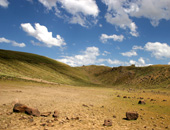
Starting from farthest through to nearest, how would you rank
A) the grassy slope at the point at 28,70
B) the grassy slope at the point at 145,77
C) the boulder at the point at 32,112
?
1. the grassy slope at the point at 145,77
2. the grassy slope at the point at 28,70
3. the boulder at the point at 32,112

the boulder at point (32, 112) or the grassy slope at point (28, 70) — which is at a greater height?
the grassy slope at point (28, 70)

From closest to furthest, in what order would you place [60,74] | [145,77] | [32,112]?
[32,112], [145,77], [60,74]

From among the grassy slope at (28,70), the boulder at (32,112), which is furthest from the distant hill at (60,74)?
the boulder at (32,112)

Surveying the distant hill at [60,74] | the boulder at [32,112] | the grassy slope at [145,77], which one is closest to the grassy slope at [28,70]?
the distant hill at [60,74]

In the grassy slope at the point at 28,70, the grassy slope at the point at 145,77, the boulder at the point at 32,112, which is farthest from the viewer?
the grassy slope at the point at 145,77

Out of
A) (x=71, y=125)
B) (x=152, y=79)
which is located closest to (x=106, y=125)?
(x=71, y=125)

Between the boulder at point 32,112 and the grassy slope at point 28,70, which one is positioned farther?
the grassy slope at point 28,70

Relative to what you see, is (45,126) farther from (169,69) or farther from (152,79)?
(169,69)

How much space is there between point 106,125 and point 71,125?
8.96 feet

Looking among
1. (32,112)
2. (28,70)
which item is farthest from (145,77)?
(32,112)

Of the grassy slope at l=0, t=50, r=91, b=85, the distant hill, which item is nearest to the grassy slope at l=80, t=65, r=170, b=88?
the distant hill

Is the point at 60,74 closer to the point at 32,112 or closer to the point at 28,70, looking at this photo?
the point at 28,70

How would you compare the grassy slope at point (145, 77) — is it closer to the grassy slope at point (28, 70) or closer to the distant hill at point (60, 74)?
the distant hill at point (60, 74)

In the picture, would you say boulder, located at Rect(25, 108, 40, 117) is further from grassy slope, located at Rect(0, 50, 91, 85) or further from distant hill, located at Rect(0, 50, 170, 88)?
grassy slope, located at Rect(0, 50, 91, 85)
